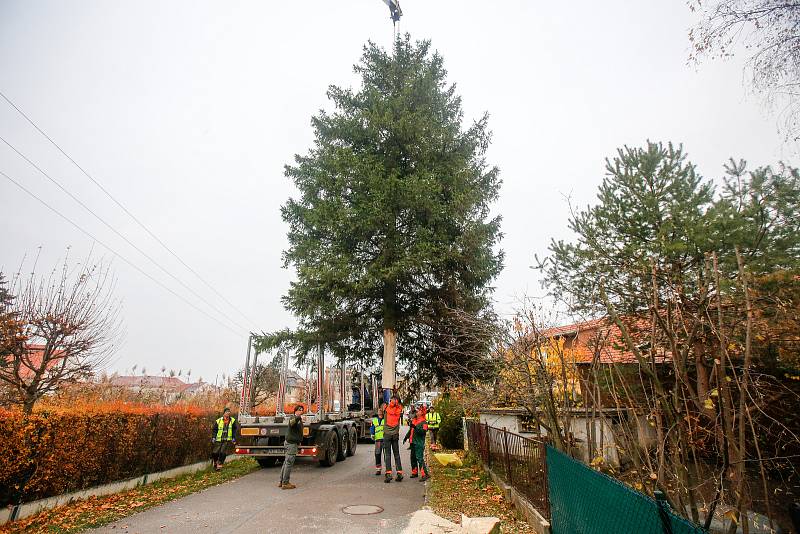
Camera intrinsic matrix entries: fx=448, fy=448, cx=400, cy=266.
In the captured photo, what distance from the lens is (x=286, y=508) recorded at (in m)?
7.70

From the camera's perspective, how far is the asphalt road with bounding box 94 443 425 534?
656 cm

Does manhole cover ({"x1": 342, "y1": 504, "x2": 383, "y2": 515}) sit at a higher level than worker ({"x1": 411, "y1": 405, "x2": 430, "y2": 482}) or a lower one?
lower

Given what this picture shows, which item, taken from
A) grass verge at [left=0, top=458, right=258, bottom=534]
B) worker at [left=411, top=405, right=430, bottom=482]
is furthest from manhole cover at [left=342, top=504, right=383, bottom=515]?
grass verge at [left=0, top=458, right=258, bottom=534]

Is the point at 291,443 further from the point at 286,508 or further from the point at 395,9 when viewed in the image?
the point at 395,9

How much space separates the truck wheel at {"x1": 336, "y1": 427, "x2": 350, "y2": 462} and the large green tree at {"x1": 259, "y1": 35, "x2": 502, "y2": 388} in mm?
3584

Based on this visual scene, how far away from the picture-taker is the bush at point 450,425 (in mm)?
17719

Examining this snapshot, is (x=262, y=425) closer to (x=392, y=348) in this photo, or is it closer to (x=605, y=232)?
(x=392, y=348)

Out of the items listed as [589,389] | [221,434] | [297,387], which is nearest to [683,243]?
[589,389]

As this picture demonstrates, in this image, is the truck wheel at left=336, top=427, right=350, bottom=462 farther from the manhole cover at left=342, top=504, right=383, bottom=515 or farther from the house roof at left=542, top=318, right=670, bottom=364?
the house roof at left=542, top=318, right=670, bottom=364

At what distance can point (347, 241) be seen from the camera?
16953mm

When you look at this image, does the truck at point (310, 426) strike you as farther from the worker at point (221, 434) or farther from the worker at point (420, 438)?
the worker at point (420, 438)

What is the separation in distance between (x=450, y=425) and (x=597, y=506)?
14541 millimetres

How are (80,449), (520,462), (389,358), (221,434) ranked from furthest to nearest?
(389,358)
(221,434)
(80,449)
(520,462)

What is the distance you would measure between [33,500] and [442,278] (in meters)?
12.9
